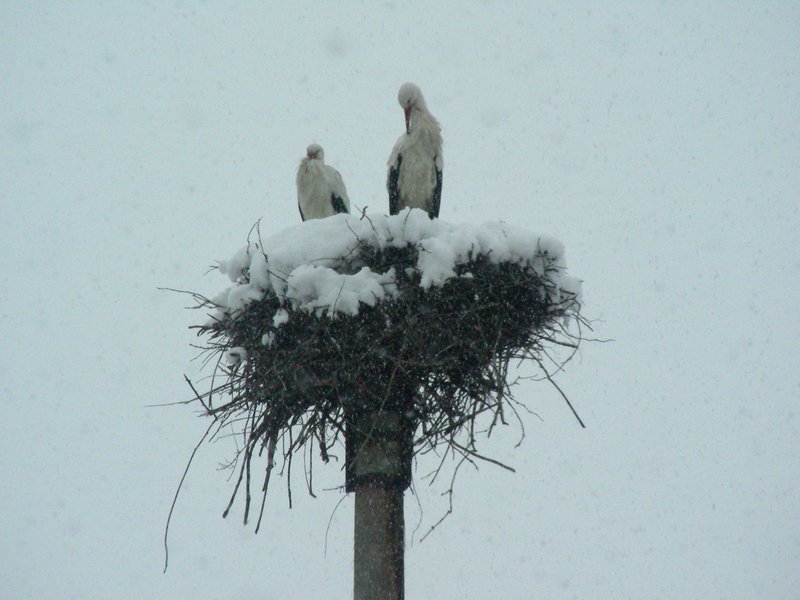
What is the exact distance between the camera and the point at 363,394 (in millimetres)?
3197

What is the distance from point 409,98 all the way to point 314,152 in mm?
796

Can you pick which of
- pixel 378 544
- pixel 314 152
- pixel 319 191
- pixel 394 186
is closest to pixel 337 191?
pixel 319 191

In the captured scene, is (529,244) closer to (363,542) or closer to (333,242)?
(333,242)

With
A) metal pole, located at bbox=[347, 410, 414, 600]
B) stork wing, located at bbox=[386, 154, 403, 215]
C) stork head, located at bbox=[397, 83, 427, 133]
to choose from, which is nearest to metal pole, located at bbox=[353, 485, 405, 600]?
metal pole, located at bbox=[347, 410, 414, 600]

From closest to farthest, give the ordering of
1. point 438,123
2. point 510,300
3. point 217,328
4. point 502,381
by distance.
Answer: point 502,381
point 510,300
point 217,328
point 438,123

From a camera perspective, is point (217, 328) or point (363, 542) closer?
point (363, 542)

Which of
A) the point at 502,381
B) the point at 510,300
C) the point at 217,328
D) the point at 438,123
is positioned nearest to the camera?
the point at 502,381

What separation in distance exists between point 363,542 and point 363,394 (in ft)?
1.61

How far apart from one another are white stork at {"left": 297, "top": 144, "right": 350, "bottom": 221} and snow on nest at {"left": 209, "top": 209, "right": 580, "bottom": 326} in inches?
77.5

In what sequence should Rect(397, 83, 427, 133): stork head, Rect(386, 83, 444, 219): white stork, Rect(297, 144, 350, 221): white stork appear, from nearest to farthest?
Rect(386, 83, 444, 219): white stork
Rect(397, 83, 427, 133): stork head
Rect(297, 144, 350, 221): white stork

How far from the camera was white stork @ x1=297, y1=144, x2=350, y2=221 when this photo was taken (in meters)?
5.45

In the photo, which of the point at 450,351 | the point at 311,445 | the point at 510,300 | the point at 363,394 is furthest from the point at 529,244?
the point at 311,445

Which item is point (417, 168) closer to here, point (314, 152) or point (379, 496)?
point (314, 152)

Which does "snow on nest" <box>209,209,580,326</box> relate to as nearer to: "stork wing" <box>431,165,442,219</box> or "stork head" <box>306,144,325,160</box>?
"stork wing" <box>431,165,442,219</box>
